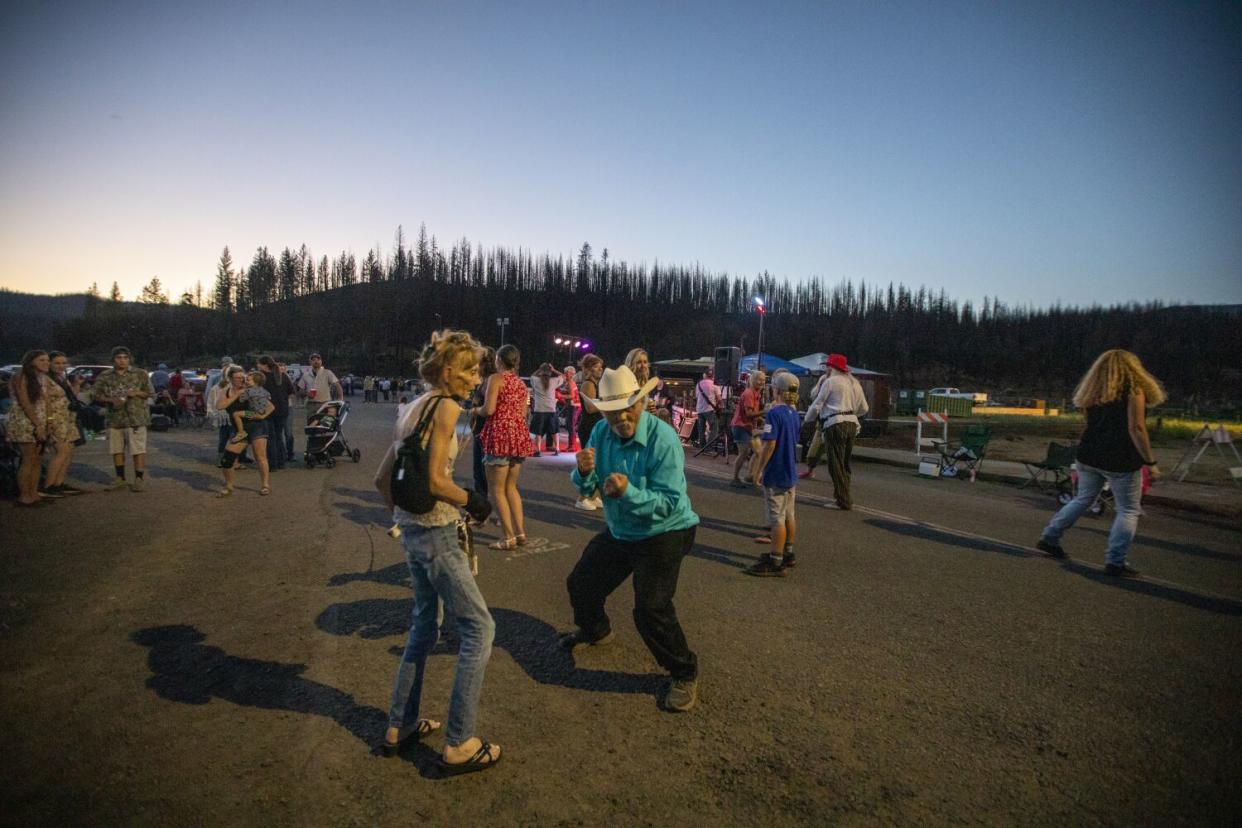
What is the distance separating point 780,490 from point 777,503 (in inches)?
4.5

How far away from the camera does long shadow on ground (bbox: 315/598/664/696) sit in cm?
343

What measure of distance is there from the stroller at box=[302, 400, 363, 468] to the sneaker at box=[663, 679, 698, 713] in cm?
987

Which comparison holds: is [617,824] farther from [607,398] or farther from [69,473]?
[69,473]

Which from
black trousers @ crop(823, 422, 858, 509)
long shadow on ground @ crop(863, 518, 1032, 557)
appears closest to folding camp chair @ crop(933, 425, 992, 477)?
black trousers @ crop(823, 422, 858, 509)

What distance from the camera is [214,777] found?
2541mm

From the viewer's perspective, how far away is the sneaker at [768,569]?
534 cm

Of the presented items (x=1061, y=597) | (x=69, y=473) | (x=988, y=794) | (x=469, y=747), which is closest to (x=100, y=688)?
(x=469, y=747)

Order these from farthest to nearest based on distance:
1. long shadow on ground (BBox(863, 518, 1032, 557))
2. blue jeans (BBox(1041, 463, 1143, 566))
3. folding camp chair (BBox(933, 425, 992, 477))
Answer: folding camp chair (BBox(933, 425, 992, 477)), long shadow on ground (BBox(863, 518, 1032, 557)), blue jeans (BBox(1041, 463, 1143, 566))

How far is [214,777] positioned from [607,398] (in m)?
2.31

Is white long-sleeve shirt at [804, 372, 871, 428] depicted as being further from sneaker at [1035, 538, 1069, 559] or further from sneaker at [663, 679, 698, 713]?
sneaker at [663, 679, 698, 713]

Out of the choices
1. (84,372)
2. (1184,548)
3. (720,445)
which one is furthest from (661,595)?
(84,372)

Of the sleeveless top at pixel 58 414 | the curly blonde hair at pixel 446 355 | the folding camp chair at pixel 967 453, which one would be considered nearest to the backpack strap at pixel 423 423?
the curly blonde hair at pixel 446 355

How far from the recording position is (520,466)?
23.3 ft

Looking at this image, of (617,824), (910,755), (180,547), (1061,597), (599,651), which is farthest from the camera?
(180,547)
